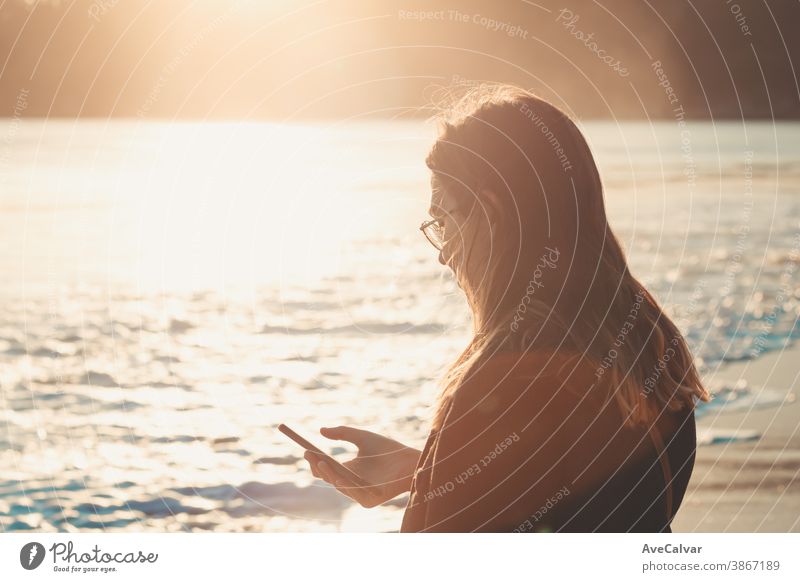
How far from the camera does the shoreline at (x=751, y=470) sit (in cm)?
446

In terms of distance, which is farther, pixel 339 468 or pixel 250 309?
pixel 250 309

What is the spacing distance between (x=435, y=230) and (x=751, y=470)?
10.5 feet

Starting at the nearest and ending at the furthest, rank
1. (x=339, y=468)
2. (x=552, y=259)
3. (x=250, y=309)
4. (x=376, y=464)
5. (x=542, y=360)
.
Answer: (x=542, y=360)
(x=552, y=259)
(x=339, y=468)
(x=376, y=464)
(x=250, y=309)

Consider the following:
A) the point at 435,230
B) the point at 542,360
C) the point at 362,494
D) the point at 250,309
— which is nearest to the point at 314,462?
the point at 362,494

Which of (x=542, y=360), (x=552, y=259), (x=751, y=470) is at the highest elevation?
(x=552, y=259)

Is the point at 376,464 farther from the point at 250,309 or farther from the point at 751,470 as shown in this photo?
the point at 250,309

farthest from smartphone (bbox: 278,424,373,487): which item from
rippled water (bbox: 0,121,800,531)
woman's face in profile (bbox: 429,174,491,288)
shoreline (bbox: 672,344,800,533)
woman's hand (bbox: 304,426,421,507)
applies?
shoreline (bbox: 672,344,800,533)

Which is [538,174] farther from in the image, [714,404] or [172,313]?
[172,313]

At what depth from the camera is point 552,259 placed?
2064mm

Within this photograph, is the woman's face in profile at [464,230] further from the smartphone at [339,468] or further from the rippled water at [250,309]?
the rippled water at [250,309]

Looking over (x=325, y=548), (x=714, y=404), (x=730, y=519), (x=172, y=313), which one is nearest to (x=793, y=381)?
→ (x=714, y=404)

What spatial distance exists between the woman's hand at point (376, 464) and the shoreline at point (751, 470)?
2.27 m

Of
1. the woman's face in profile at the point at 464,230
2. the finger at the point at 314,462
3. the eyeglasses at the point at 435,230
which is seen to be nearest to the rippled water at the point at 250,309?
the finger at the point at 314,462

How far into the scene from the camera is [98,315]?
7.65 meters
